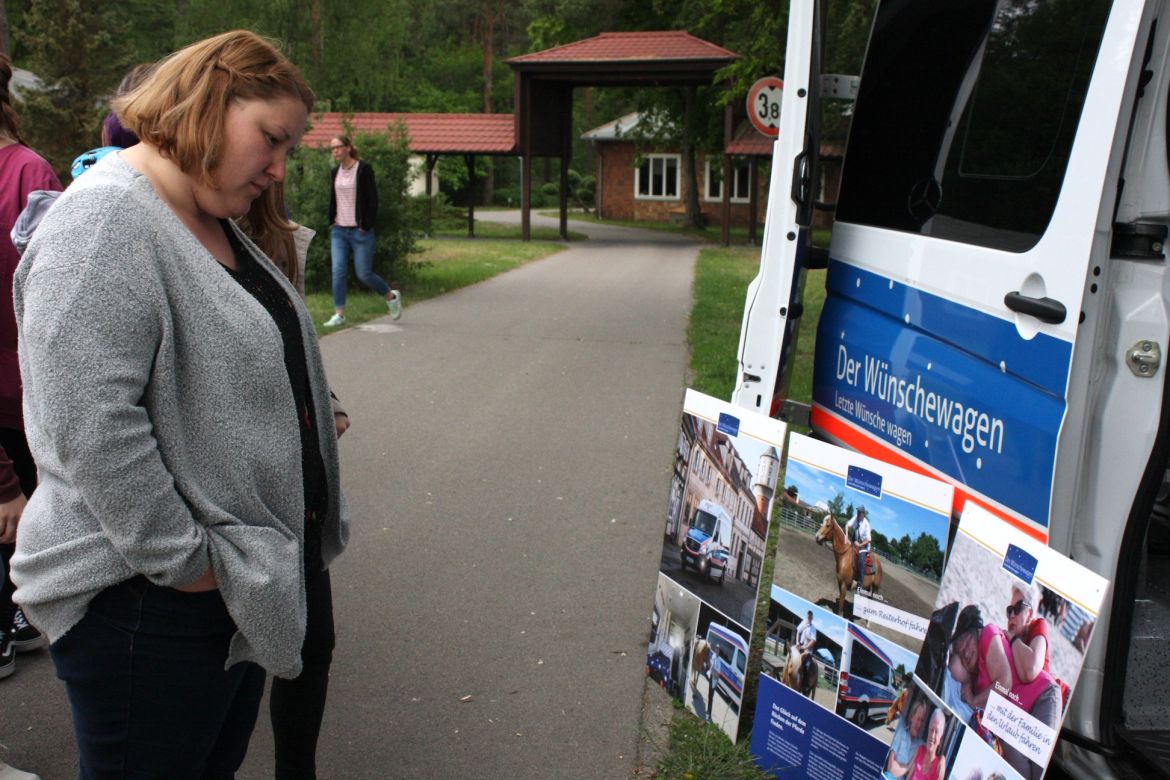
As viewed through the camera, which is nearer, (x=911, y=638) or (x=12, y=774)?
(x=911, y=638)

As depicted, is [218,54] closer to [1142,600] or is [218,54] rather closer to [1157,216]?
[1157,216]

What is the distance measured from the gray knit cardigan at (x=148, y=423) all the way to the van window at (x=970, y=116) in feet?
6.04

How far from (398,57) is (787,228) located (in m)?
45.0

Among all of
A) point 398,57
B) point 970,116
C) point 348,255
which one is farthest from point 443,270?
point 398,57

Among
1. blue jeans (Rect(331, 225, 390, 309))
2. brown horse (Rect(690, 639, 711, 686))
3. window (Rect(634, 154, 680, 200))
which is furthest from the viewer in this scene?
window (Rect(634, 154, 680, 200))

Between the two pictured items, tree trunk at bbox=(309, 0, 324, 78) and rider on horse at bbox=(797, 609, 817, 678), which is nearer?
rider on horse at bbox=(797, 609, 817, 678)

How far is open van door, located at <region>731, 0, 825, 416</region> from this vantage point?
340cm

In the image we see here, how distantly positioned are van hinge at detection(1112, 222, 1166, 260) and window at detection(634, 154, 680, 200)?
45.7m

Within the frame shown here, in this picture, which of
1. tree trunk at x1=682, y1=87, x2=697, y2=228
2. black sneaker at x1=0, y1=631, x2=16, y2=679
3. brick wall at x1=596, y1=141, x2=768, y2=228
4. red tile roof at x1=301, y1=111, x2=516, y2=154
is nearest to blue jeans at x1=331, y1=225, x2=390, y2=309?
black sneaker at x1=0, y1=631, x2=16, y2=679

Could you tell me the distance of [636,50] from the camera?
2661cm

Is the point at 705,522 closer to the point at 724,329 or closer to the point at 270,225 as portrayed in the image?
the point at 270,225

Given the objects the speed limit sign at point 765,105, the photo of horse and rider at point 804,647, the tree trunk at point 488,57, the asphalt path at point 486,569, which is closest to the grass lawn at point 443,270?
the asphalt path at point 486,569

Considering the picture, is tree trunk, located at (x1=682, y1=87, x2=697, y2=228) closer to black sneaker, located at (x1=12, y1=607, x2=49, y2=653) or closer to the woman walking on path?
the woman walking on path

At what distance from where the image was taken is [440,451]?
686 cm
